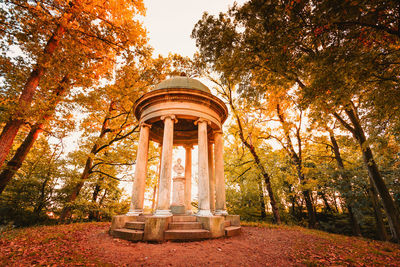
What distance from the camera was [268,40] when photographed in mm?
6066

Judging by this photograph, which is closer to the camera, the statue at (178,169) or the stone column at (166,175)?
the stone column at (166,175)

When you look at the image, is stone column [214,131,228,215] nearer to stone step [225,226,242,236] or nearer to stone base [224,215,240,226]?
stone base [224,215,240,226]

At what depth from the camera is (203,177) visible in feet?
27.7

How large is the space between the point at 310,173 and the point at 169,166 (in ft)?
40.8

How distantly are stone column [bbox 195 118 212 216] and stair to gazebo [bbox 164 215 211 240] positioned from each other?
1.87 ft

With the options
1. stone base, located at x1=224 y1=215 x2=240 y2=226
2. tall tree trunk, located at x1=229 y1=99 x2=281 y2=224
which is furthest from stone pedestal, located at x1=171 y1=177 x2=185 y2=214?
tall tree trunk, located at x1=229 y1=99 x2=281 y2=224

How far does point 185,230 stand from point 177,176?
416 centimetres

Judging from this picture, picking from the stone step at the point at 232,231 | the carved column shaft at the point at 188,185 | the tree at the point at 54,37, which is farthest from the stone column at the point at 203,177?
the tree at the point at 54,37

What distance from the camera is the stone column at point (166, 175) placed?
761cm

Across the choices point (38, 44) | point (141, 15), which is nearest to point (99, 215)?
point (38, 44)

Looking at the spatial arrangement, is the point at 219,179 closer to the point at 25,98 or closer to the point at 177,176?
the point at 177,176

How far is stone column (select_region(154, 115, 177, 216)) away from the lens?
7.61m

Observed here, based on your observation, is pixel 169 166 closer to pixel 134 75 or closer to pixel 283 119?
pixel 134 75

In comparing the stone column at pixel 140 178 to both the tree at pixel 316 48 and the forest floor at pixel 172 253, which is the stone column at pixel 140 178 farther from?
the tree at pixel 316 48
